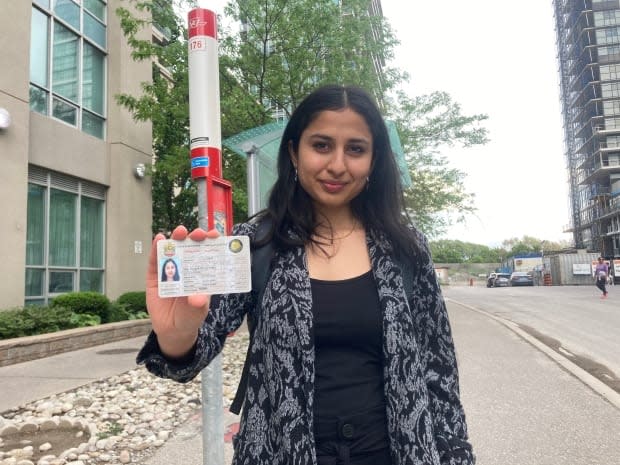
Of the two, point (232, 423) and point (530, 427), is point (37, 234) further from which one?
point (530, 427)

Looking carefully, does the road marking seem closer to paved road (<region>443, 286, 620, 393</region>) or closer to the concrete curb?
paved road (<region>443, 286, 620, 393</region>)

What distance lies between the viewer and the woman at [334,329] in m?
1.30

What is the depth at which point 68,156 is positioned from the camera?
425 inches

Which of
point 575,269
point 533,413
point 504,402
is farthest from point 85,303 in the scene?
point 575,269

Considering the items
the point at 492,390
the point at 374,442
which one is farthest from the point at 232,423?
the point at 374,442

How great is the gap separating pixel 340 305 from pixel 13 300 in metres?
9.40

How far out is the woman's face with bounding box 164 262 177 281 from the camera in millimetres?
1208

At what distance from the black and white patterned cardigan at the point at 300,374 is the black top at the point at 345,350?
1.2 inches

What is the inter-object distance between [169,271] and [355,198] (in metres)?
0.75

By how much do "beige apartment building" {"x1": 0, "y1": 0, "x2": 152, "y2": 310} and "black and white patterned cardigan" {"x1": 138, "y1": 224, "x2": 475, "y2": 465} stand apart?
9048 mm

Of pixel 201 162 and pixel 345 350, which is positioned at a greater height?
pixel 201 162

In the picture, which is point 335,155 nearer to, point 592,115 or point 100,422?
point 100,422

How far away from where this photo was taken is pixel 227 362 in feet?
22.9

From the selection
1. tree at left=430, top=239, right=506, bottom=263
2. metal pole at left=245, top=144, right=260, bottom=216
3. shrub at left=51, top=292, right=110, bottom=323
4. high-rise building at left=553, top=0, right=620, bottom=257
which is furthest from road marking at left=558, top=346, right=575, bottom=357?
tree at left=430, top=239, right=506, bottom=263
